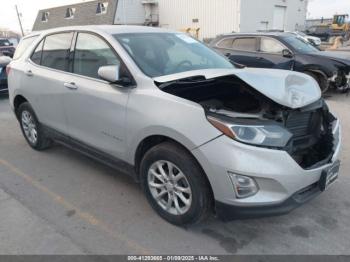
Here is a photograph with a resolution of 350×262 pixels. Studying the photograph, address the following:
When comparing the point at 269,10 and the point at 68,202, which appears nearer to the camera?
the point at 68,202

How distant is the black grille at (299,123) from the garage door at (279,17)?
31.5 m

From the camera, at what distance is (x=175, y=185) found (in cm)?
298

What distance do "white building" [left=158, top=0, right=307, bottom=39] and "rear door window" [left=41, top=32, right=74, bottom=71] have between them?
988 inches

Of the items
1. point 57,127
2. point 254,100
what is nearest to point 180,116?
point 254,100

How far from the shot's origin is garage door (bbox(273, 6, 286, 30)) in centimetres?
3178

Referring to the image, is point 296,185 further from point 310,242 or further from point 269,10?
point 269,10

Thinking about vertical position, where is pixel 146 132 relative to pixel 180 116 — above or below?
below

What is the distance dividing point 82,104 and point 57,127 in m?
0.80

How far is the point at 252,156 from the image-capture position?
2529 millimetres

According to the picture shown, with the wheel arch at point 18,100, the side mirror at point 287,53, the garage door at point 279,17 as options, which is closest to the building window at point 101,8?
the garage door at point 279,17

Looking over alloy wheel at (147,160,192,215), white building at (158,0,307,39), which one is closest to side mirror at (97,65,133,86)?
alloy wheel at (147,160,192,215)

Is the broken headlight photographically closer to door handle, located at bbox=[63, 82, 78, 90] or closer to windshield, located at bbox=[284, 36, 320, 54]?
door handle, located at bbox=[63, 82, 78, 90]

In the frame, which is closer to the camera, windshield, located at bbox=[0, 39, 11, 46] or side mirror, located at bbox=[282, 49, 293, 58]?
side mirror, located at bbox=[282, 49, 293, 58]

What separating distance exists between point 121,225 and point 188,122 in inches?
47.5
